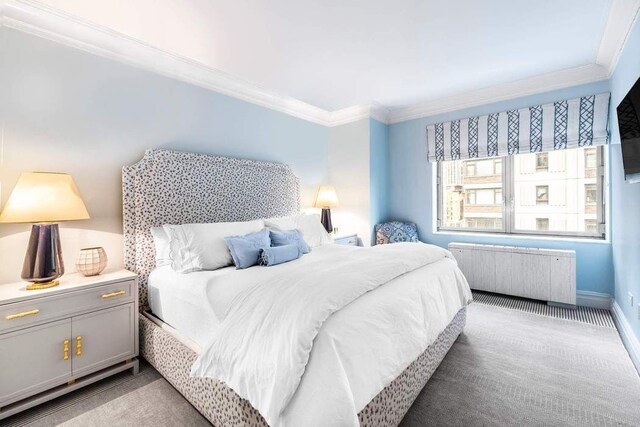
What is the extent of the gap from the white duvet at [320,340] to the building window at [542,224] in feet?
9.21

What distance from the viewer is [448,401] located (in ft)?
5.98

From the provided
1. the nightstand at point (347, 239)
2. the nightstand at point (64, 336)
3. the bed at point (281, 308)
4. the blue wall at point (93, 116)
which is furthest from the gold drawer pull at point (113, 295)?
the nightstand at point (347, 239)

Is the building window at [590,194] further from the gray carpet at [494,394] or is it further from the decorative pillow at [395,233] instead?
the decorative pillow at [395,233]

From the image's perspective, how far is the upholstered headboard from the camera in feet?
8.26

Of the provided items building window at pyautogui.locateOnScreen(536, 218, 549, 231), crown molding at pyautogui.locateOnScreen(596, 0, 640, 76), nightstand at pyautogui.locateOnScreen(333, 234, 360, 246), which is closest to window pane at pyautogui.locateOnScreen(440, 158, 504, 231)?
building window at pyautogui.locateOnScreen(536, 218, 549, 231)

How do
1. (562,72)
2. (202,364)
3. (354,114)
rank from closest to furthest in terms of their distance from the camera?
(202,364), (562,72), (354,114)

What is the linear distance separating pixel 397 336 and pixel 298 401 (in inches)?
24.2

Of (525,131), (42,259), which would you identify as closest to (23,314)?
(42,259)

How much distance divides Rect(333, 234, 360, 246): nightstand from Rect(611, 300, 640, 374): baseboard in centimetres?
281

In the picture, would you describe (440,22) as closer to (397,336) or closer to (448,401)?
(397,336)

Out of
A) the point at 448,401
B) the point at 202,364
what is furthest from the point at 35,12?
the point at 448,401

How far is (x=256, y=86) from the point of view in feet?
11.4

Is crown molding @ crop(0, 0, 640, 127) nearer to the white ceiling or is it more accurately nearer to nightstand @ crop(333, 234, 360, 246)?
the white ceiling

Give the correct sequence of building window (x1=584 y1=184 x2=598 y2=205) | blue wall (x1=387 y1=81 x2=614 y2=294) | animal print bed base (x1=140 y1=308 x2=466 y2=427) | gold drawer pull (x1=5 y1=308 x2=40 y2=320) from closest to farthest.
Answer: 1. animal print bed base (x1=140 y1=308 x2=466 y2=427)
2. gold drawer pull (x1=5 y1=308 x2=40 y2=320)
3. blue wall (x1=387 y1=81 x2=614 y2=294)
4. building window (x1=584 y1=184 x2=598 y2=205)
